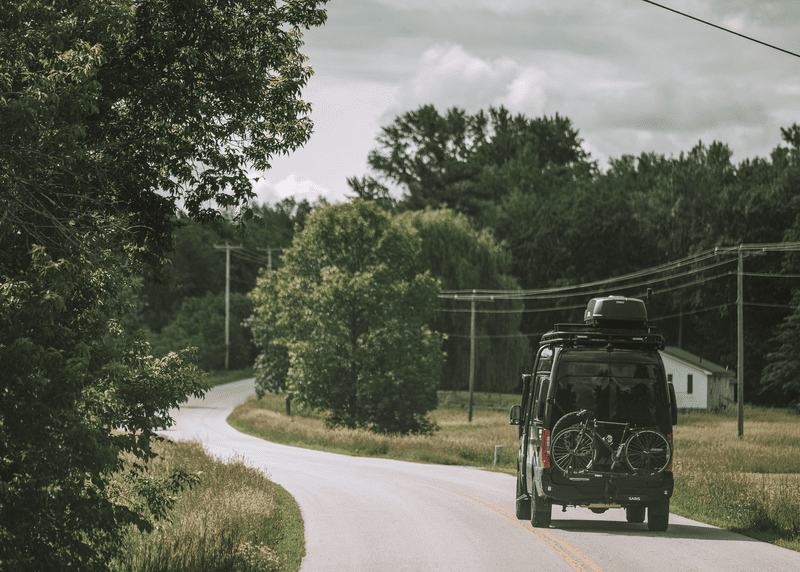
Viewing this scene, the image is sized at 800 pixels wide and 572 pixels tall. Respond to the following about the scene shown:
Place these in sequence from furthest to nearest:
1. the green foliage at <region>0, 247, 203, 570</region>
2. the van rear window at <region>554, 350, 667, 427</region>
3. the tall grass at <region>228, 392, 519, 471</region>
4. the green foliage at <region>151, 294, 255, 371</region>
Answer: the green foliage at <region>151, 294, 255, 371</region> → the tall grass at <region>228, 392, 519, 471</region> → the van rear window at <region>554, 350, 667, 427</region> → the green foliage at <region>0, 247, 203, 570</region>

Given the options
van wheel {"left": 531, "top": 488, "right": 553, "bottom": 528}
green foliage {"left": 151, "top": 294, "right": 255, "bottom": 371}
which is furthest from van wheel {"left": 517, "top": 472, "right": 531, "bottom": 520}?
green foliage {"left": 151, "top": 294, "right": 255, "bottom": 371}

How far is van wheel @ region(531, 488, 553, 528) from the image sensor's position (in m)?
14.7

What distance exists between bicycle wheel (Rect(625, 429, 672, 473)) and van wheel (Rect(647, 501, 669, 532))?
3.61ft

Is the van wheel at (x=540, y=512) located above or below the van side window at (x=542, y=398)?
below

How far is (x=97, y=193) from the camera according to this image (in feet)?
35.6

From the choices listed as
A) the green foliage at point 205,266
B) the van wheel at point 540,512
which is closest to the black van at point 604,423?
the van wheel at point 540,512

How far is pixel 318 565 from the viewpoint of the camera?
39.2 feet

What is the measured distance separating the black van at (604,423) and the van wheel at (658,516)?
6cm

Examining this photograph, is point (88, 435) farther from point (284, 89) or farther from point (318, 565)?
point (284, 89)

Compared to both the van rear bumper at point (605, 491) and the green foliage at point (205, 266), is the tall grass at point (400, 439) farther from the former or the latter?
the green foliage at point (205, 266)

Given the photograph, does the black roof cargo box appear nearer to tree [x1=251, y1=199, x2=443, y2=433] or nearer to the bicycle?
the bicycle

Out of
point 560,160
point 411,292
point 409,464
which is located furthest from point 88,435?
point 560,160

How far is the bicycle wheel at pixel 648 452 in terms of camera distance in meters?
13.5

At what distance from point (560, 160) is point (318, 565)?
89048 millimetres
